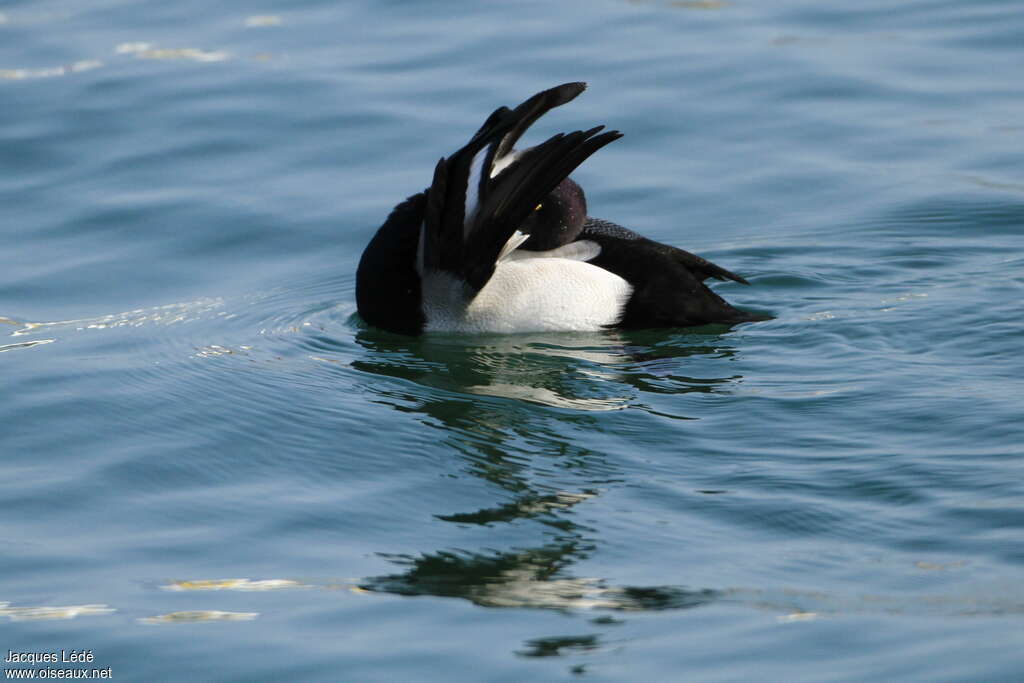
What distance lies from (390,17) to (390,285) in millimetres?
5793

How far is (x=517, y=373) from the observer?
6105 mm

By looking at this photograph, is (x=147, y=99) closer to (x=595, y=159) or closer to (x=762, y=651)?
(x=595, y=159)

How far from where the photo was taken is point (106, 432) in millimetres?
5754

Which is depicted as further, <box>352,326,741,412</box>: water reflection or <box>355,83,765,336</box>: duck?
<box>355,83,765,336</box>: duck

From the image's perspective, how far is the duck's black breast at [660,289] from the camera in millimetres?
6453

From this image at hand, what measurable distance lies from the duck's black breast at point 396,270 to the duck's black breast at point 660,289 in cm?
78

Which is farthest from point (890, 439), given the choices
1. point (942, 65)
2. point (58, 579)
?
point (942, 65)

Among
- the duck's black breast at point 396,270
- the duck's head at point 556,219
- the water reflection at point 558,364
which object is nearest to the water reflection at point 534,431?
the water reflection at point 558,364

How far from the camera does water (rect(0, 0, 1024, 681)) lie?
3.99 meters

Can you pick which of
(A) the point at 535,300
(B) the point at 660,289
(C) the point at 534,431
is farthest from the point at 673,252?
(C) the point at 534,431

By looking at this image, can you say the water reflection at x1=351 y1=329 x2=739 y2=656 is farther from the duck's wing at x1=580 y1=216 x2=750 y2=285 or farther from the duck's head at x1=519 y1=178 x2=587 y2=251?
the duck's head at x1=519 y1=178 x2=587 y2=251

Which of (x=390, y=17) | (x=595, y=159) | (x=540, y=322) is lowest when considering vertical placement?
(x=540, y=322)

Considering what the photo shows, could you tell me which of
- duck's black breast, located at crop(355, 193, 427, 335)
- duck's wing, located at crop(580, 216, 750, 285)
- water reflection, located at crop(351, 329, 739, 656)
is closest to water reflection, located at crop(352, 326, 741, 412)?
water reflection, located at crop(351, 329, 739, 656)

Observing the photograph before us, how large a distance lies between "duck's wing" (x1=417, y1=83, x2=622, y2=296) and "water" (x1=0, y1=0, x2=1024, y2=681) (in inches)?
17.6
